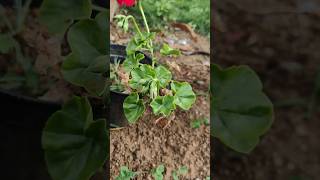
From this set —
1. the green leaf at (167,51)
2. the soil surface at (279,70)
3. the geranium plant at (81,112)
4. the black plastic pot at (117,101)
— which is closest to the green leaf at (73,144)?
the geranium plant at (81,112)

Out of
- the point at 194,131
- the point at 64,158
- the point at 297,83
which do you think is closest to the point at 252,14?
the point at 297,83

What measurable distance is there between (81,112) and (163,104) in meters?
0.30

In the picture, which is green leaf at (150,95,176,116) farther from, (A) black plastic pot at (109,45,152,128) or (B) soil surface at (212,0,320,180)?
(B) soil surface at (212,0,320,180)

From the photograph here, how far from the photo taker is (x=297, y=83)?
2.07 metres

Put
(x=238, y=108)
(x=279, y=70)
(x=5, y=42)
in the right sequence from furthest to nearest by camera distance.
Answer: (x=279, y=70)
(x=5, y=42)
(x=238, y=108)

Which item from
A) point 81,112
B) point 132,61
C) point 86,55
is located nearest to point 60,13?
point 86,55

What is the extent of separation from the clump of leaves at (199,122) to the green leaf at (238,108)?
0.54 feet

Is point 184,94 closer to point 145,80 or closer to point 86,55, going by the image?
point 145,80

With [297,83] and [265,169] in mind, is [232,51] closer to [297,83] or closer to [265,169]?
[297,83]

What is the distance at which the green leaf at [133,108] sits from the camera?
1.54 meters

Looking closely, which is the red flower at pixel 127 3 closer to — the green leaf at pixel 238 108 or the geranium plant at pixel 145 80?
the geranium plant at pixel 145 80

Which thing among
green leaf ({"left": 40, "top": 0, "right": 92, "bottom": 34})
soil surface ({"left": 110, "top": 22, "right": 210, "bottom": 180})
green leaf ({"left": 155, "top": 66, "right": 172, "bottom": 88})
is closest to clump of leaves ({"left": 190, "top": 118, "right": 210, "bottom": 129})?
soil surface ({"left": 110, "top": 22, "right": 210, "bottom": 180})

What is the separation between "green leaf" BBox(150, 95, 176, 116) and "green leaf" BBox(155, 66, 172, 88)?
0.04 meters

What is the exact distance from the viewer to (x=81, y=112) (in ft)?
5.83
